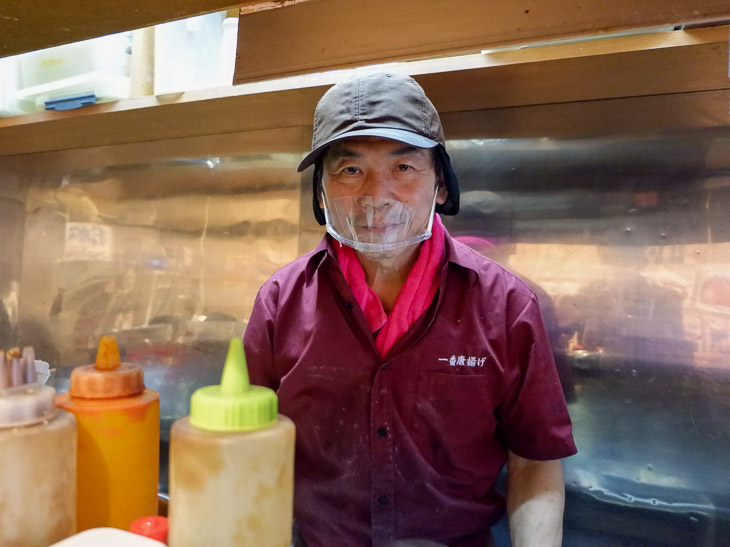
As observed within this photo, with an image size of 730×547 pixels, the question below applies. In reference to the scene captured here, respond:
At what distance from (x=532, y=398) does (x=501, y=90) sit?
0.65 meters

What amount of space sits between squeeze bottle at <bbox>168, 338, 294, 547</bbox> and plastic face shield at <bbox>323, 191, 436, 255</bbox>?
48cm

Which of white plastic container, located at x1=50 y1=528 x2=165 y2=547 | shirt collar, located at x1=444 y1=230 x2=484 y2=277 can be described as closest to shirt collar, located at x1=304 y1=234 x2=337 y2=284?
shirt collar, located at x1=444 y1=230 x2=484 y2=277

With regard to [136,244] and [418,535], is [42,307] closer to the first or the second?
[136,244]

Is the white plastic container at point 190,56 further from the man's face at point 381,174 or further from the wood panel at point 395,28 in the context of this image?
the wood panel at point 395,28

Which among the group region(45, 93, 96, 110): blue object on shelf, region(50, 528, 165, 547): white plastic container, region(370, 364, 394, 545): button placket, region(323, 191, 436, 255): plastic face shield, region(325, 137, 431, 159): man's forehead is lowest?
region(370, 364, 394, 545): button placket

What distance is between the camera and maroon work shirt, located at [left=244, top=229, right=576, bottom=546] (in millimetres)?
842

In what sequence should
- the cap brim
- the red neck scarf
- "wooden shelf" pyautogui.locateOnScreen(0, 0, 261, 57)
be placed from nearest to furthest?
"wooden shelf" pyautogui.locateOnScreen(0, 0, 261, 57)
the cap brim
the red neck scarf

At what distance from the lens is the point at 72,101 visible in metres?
1.23

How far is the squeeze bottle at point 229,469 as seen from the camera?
1.18 ft

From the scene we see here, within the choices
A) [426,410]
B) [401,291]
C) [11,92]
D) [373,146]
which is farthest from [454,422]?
[11,92]

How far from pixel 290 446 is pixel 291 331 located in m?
0.55

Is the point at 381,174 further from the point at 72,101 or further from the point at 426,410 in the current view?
the point at 72,101

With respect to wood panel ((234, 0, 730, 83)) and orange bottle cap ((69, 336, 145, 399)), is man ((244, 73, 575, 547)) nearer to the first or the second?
wood panel ((234, 0, 730, 83))

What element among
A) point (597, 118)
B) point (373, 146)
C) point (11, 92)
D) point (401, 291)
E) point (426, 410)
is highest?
point (11, 92)
